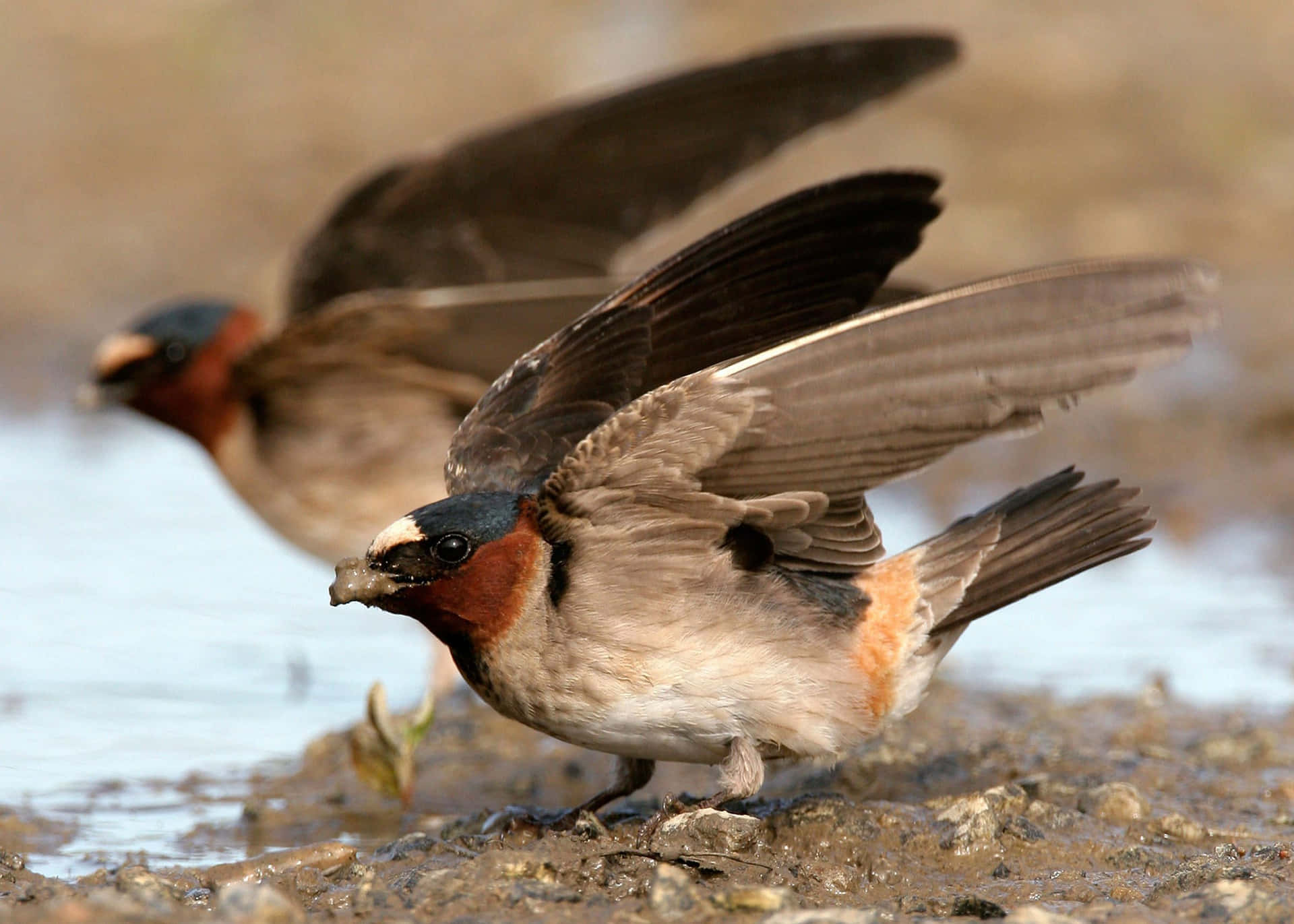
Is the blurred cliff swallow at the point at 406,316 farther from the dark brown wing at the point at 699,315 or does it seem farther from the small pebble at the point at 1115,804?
the small pebble at the point at 1115,804

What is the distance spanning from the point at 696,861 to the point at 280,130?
33.5ft

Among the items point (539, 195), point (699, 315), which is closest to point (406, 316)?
point (539, 195)

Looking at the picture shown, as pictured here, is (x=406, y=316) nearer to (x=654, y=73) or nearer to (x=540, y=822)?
(x=540, y=822)

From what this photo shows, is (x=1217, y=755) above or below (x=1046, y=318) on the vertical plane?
below

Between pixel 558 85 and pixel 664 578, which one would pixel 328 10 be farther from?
pixel 664 578

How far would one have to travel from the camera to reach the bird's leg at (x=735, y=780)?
4.58m

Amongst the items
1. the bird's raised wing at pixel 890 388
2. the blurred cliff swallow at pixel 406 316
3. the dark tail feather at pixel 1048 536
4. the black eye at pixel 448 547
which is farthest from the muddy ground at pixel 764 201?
the blurred cliff swallow at pixel 406 316

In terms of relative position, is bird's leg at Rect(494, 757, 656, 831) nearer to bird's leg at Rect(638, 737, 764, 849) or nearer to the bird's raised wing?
bird's leg at Rect(638, 737, 764, 849)

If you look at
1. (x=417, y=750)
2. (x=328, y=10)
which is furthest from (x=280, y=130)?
(x=417, y=750)

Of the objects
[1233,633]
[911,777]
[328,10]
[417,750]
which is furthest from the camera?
[328,10]

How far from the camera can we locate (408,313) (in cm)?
698

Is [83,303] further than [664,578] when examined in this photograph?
Yes

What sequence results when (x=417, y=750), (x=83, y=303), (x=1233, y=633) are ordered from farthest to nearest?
(x=83, y=303) < (x=1233, y=633) < (x=417, y=750)

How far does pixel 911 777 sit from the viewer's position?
5.60 metres
